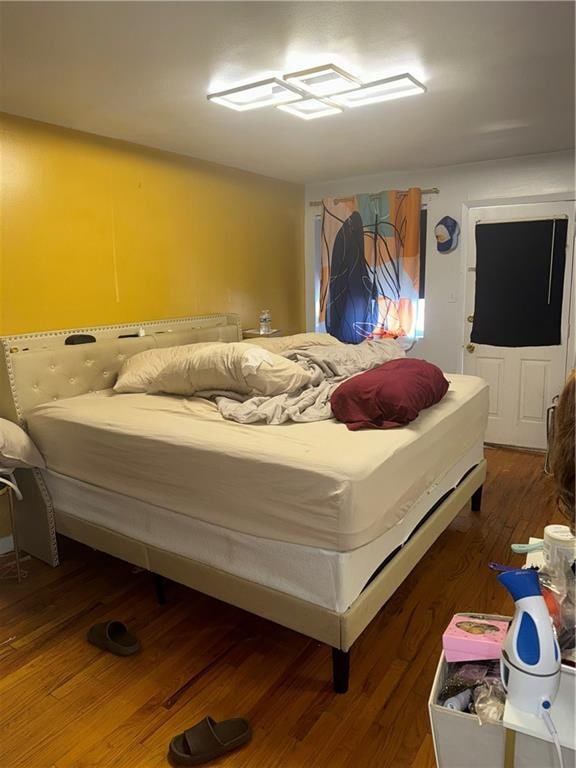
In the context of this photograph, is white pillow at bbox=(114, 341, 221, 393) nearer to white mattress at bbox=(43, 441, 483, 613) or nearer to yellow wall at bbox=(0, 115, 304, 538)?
yellow wall at bbox=(0, 115, 304, 538)

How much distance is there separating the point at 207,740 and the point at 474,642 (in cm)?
99

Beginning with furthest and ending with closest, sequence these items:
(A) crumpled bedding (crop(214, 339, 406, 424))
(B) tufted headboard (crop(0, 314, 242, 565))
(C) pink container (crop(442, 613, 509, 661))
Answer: (B) tufted headboard (crop(0, 314, 242, 565)) < (A) crumpled bedding (crop(214, 339, 406, 424)) < (C) pink container (crop(442, 613, 509, 661))

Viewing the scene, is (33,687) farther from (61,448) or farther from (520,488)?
(520,488)

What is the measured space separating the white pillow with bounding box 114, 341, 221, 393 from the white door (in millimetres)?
2595

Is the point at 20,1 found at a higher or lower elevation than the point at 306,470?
higher

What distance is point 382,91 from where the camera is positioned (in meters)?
2.54

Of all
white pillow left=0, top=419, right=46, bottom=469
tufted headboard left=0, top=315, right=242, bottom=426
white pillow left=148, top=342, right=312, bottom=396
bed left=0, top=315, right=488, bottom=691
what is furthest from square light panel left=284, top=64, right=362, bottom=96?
white pillow left=0, top=419, right=46, bottom=469

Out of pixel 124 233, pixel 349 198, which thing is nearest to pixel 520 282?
pixel 349 198

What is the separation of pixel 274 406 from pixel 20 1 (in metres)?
1.67

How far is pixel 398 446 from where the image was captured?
204 cm

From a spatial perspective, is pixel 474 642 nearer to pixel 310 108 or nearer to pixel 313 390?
pixel 313 390

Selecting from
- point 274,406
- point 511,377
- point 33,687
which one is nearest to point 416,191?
point 511,377

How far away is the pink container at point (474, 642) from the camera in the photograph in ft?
3.88

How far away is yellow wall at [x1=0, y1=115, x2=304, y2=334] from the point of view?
2928mm
